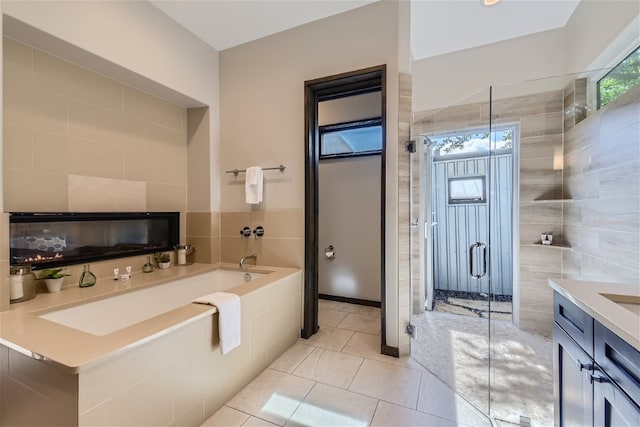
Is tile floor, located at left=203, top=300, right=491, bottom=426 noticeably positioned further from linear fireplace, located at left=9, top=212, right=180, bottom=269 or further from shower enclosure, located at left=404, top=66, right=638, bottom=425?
linear fireplace, located at left=9, top=212, right=180, bottom=269

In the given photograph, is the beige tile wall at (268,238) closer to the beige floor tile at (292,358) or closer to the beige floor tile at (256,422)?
the beige floor tile at (292,358)

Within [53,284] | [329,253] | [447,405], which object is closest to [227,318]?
[53,284]

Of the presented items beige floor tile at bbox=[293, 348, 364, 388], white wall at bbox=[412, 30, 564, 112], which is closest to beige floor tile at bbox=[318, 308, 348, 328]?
beige floor tile at bbox=[293, 348, 364, 388]

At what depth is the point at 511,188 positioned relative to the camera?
243 centimetres

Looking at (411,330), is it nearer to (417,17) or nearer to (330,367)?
(330,367)

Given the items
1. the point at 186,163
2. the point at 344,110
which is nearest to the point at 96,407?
the point at 186,163

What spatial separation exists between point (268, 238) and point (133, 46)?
192cm

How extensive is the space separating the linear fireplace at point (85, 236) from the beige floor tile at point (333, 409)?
198cm

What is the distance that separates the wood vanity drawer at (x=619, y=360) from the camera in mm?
723

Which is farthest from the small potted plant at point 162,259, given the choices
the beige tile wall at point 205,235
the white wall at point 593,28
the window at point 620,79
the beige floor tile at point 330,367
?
the white wall at point 593,28

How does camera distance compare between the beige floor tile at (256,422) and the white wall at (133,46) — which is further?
the white wall at (133,46)

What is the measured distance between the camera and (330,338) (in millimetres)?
2408

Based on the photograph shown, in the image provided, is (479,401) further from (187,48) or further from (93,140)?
(187,48)

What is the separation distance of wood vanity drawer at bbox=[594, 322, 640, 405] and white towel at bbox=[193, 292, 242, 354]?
1640mm
